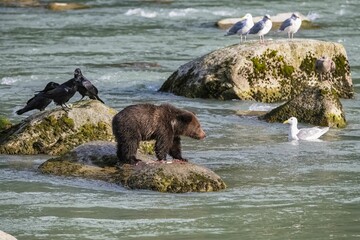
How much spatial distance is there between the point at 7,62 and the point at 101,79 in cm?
291

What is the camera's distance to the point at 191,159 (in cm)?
1416

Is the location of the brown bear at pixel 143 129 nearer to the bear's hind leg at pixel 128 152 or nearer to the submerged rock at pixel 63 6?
the bear's hind leg at pixel 128 152

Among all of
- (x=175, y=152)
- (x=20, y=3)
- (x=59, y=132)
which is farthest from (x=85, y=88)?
(x=20, y=3)

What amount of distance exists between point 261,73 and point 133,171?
7.86 meters

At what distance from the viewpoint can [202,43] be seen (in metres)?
27.6

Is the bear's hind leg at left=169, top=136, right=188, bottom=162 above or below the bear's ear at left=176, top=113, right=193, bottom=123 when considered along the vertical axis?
below

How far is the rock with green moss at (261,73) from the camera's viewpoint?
19609 mm

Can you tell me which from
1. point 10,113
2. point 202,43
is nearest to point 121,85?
A: point 10,113

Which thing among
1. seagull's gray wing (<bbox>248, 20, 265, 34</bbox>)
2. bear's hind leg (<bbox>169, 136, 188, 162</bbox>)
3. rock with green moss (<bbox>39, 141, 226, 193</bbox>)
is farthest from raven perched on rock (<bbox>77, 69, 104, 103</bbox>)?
seagull's gray wing (<bbox>248, 20, 265, 34</bbox>)

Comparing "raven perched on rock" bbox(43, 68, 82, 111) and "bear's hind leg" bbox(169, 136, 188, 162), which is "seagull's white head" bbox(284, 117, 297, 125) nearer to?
"raven perched on rock" bbox(43, 68, 82, 111)

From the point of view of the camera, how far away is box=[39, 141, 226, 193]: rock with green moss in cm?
1177

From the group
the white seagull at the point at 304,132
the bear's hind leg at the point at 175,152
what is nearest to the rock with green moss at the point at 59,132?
the bear's hind leg at the point at 175,152

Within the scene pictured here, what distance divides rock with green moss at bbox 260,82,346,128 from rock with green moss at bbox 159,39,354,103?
224cm

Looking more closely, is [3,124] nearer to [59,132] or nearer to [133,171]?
[59,132]
